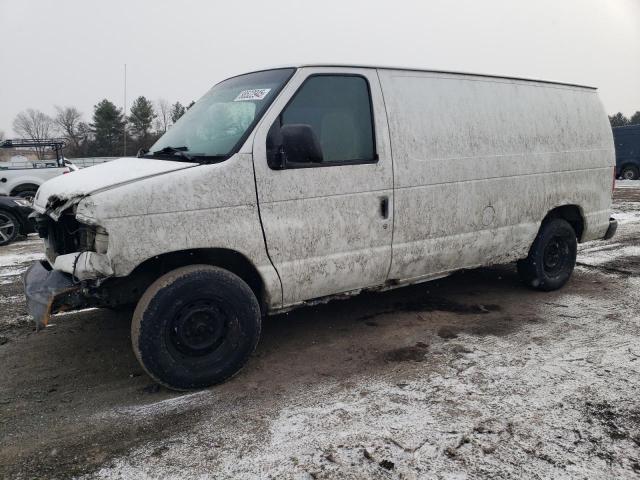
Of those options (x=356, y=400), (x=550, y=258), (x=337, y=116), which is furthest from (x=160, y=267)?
(x=550, y=258)

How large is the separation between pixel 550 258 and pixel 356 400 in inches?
125

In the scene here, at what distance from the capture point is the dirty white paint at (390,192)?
303 cm

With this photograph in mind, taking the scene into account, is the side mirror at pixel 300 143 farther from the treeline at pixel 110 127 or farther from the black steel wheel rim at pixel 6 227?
the treeline at pixel 110 127

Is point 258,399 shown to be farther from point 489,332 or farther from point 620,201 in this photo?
point 620,201

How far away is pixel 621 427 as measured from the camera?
270 cm

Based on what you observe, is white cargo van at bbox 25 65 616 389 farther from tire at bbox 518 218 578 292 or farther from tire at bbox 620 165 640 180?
tire at bbox 620 165 640 180

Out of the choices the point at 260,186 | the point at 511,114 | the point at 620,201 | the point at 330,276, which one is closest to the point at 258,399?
the point at 330,276

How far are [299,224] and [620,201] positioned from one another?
13111 mm

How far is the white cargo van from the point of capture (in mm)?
3025

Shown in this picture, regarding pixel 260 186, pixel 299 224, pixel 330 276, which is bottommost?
pixel 330 276

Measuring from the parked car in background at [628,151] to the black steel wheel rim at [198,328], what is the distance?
73.8 feet

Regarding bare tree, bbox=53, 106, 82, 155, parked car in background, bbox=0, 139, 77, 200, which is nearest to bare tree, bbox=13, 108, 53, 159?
bare tree, bbox=53, 106, 82, 155

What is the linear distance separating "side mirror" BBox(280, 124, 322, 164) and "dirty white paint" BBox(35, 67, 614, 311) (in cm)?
13

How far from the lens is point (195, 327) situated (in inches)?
124
